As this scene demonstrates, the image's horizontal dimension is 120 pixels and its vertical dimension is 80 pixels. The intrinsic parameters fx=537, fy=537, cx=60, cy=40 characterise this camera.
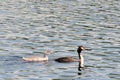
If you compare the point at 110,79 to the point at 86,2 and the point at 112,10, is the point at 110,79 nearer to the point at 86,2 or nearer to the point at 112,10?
the point at 112,10

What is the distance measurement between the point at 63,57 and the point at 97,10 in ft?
92.9

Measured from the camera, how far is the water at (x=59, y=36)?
3500 cm

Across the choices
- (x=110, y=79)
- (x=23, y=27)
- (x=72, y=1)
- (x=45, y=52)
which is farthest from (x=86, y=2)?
(x=110, y=79)

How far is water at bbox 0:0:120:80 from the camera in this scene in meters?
35.0

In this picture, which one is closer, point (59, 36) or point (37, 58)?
point (37, 58)

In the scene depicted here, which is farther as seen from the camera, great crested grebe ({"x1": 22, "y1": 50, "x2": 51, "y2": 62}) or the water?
great crested grebe ({"x1": 22, "y1": 50, "x2": 51, "y2": 62})

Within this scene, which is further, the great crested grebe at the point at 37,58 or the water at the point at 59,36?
the great crested grebe at the point at 37,58

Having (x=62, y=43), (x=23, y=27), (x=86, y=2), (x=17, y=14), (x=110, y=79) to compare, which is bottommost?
(x=110, y=79)

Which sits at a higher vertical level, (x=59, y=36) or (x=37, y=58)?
(x=59, y=36)

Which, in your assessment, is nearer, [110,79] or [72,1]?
[110,79]

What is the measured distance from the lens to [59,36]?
4791 centimetres

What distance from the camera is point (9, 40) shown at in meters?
45.3

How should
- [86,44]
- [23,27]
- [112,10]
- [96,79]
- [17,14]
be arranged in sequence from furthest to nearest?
[112,10] < [17,14] < [23,27] < [86,44] < [96,79]

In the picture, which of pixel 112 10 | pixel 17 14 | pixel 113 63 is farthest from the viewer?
pixel 112 10
